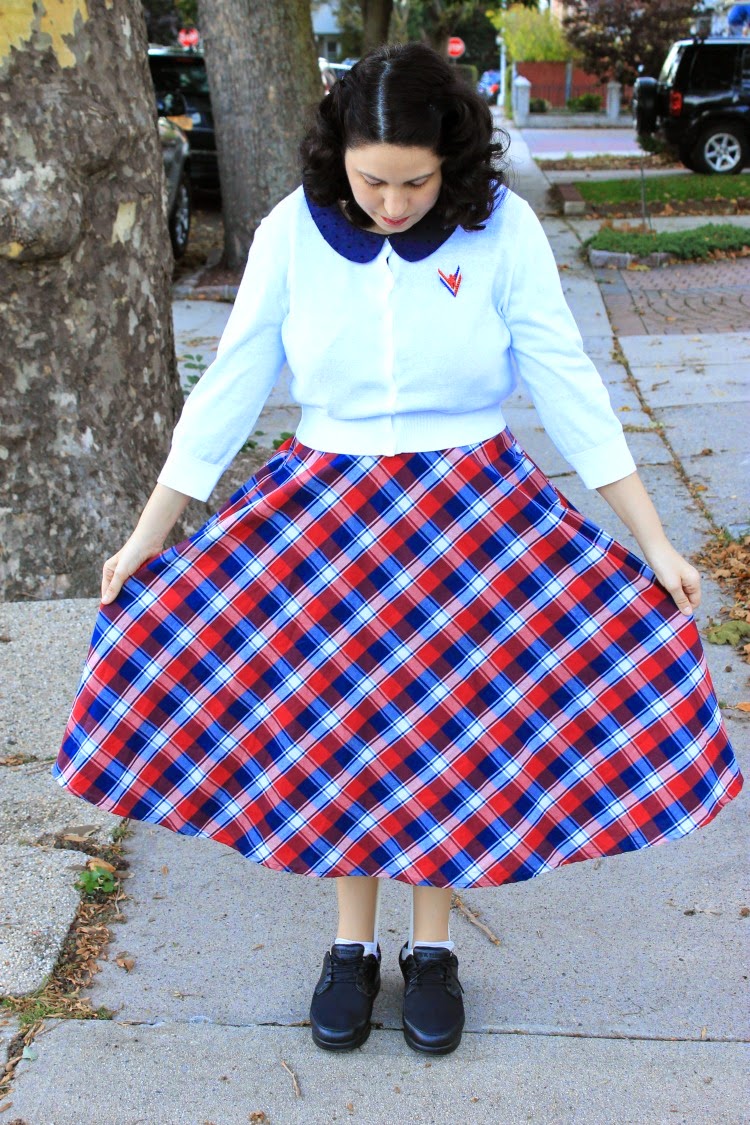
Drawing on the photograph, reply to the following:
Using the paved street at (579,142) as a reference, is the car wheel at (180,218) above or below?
above

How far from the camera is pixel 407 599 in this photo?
7.54ft

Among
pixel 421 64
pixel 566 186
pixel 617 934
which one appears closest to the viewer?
pixel 421 64

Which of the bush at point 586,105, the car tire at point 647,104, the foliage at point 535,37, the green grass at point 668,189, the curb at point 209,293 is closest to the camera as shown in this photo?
the curb at point 209,293

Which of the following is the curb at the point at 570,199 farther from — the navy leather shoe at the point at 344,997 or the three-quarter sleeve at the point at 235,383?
the navy leather shoe at the point at 344,997

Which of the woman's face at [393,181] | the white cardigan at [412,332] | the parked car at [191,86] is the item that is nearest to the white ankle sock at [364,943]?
the white cardigan at [412,332]

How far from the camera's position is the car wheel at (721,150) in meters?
16.4

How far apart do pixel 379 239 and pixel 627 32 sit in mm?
31223

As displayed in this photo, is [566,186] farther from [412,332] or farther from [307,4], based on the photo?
[412,332]

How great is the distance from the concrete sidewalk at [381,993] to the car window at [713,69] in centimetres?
1418

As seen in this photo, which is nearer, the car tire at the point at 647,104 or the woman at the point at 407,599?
the woman at the point at 407,599

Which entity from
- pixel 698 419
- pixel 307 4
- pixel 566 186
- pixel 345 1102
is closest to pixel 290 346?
pixel 345 1102

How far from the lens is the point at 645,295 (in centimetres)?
962

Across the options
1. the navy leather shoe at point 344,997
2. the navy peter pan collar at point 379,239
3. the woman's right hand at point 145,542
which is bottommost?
the navy leather shoe at point 344,997

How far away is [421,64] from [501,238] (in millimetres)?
320
